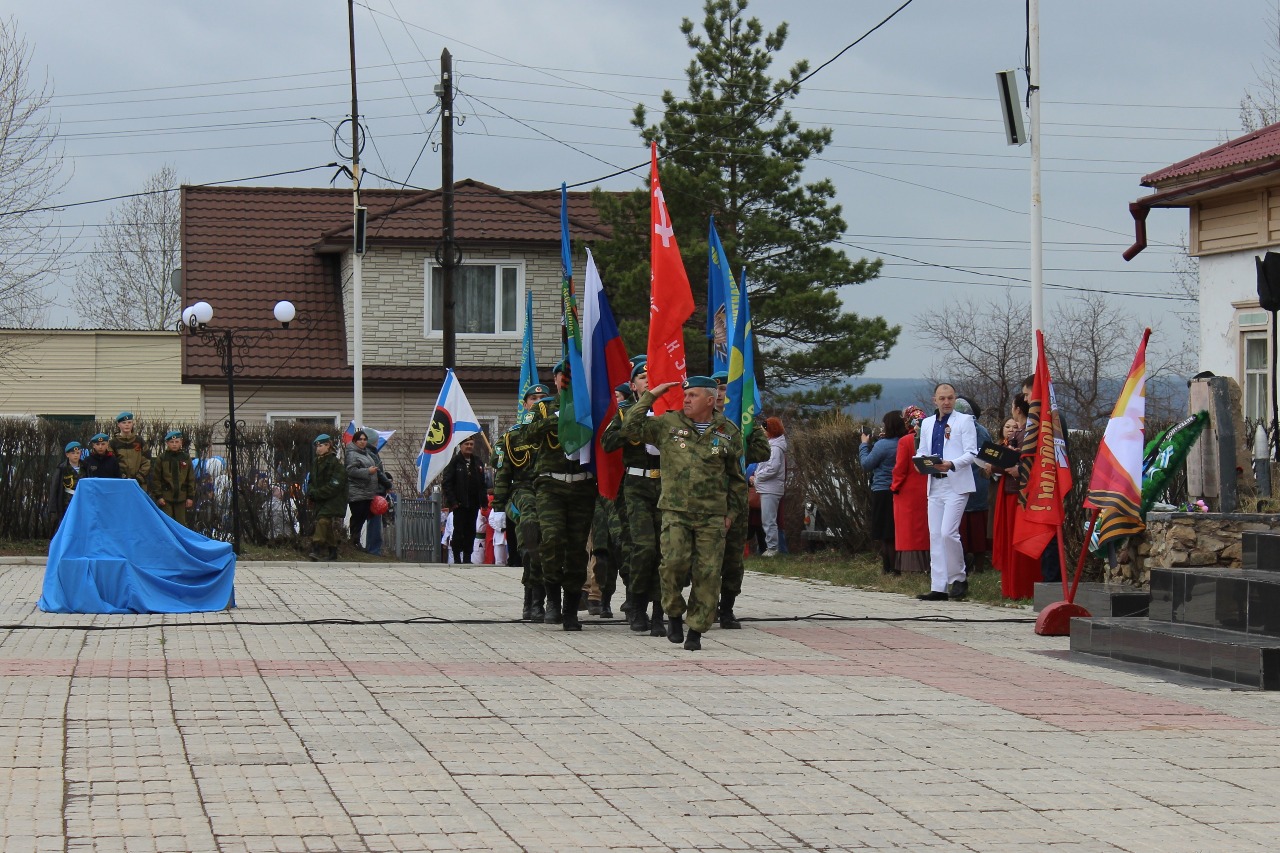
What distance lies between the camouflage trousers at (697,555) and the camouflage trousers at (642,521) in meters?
0.71

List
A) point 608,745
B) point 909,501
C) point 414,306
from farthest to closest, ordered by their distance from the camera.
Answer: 1. point 414,306
2. point 909,501
3. point 608,745

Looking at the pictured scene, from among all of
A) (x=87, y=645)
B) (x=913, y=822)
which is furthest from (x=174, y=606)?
(x=913, y=822)

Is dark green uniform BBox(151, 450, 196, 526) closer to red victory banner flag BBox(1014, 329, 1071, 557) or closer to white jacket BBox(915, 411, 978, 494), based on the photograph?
white jacket BBox(915, 411, 978, 494)

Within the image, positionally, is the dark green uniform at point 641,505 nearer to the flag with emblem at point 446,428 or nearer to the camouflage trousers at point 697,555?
the camouflage trousers at point 697,555

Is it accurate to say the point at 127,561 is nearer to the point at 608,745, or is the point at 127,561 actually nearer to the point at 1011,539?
the point at 1011,539

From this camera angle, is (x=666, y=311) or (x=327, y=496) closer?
(x=666, y=311)

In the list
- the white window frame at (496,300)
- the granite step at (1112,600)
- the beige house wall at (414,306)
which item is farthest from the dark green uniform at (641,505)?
the white window frame at (496,300)

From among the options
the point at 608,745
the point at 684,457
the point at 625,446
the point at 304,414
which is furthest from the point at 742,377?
the point at 304,414

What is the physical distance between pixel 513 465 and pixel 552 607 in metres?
1.20

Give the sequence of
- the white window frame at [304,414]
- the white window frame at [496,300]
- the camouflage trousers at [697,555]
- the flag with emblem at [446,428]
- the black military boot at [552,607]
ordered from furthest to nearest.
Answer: the white window frame at [304,414] < the white window frame at [496,300] < the flag with emblem at [446,428] < the black military boot at [552,607] < the camouflage trousers at [697,555]

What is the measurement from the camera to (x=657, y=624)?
12.2 m

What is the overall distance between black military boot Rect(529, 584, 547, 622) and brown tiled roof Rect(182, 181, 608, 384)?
23.9m

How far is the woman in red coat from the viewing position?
16.5 meters

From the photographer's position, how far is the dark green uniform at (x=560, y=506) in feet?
40.6
